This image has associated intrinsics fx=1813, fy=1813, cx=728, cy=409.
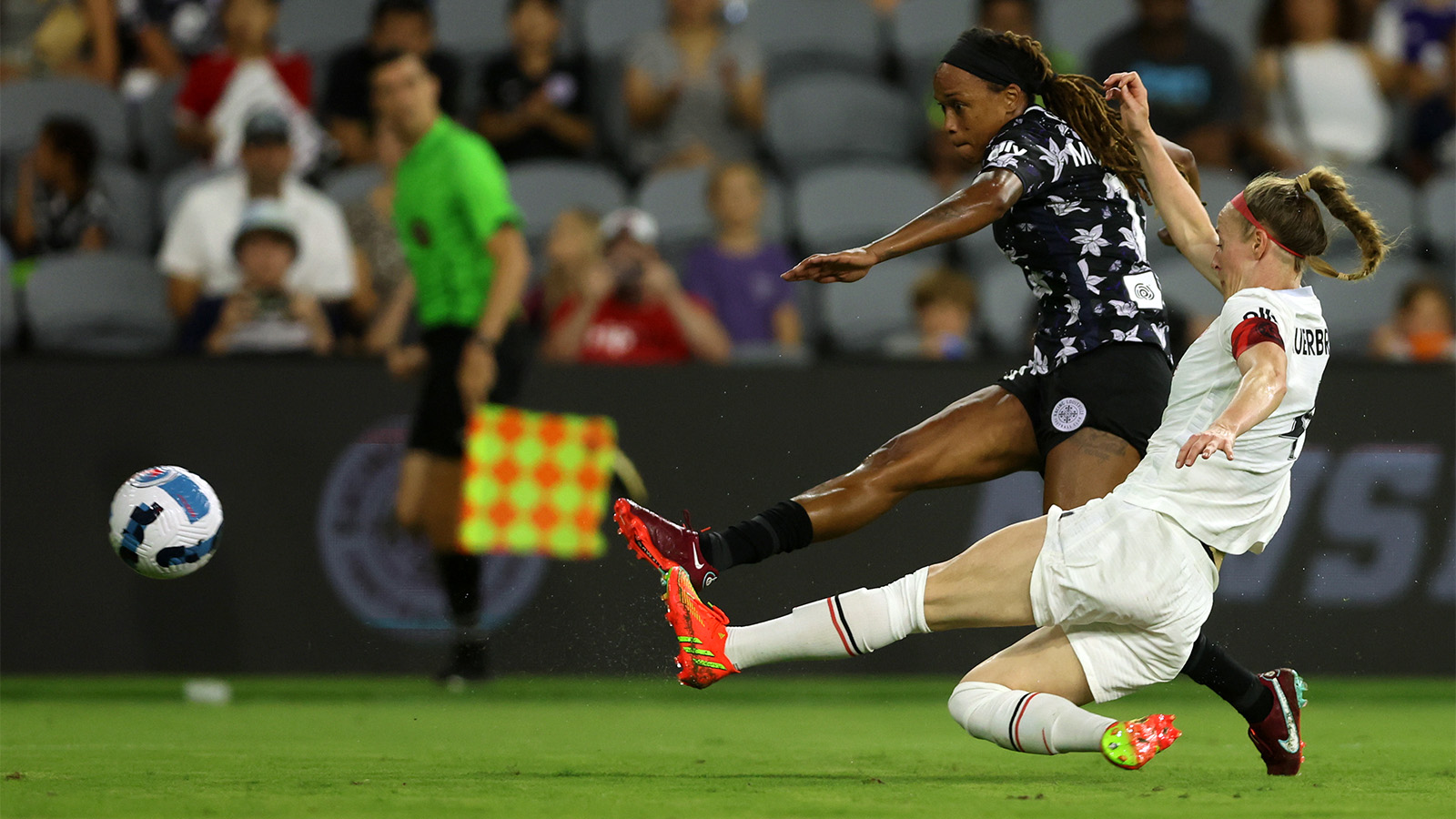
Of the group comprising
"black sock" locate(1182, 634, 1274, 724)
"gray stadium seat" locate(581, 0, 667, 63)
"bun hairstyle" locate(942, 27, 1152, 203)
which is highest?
"bun hairstyle" locate(942, 27, 1152, 203)

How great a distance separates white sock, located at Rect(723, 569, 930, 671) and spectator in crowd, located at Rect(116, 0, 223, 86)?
25.5 feet

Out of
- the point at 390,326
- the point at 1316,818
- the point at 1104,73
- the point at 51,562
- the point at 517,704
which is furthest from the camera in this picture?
the point at 1104,73

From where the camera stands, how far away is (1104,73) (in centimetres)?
1050

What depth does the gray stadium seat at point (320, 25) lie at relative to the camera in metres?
11.4

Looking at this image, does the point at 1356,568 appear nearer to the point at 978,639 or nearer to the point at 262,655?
the point at 978,639

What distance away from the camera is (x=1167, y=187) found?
5.00 m

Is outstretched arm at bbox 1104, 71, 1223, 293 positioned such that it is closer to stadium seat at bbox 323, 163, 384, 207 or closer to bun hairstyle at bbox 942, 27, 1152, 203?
bun hairstyle at bbox 942, 27, 1152, 203

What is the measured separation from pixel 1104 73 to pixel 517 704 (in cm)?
527

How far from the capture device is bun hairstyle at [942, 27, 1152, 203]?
17.4 ft

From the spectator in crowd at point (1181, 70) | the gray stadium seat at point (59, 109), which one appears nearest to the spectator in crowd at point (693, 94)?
the spectator in crowd at point (1181, 70)

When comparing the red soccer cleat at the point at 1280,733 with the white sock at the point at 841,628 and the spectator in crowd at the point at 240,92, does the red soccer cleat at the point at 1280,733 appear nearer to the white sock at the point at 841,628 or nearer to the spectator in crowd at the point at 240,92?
the white sock at the point at 841,628

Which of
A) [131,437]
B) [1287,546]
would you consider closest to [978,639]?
[1287,546]

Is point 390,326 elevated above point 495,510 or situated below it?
above

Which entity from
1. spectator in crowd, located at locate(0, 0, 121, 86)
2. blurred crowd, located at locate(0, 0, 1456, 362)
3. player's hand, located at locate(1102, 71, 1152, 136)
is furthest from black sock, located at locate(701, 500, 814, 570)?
spectator in crowd, located at locate(0, 0, 121, 86)
